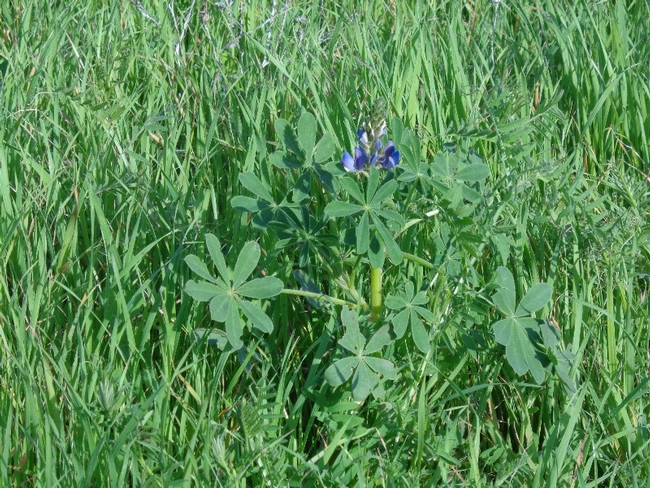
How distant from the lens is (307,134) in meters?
2.08

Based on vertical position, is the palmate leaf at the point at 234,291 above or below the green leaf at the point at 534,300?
above

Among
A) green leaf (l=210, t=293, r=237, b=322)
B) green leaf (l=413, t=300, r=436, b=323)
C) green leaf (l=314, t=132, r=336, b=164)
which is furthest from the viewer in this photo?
green leaf (l=314, t=132, r=336, b=164)

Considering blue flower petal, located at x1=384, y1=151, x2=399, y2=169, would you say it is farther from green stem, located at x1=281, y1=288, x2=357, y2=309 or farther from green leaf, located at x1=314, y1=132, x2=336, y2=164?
green stem, located at x1=281, y1=288, x2=357, y2=309

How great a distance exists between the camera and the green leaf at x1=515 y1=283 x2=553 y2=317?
199cm

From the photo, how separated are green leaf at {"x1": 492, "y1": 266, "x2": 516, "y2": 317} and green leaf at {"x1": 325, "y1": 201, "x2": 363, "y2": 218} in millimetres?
386

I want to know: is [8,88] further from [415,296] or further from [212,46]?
[415,296]

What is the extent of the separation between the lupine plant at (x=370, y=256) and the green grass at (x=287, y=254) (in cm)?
7

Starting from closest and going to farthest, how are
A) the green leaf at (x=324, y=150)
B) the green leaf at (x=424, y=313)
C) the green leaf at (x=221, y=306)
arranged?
the green leaf at (x=221, y=306) < the green leaf at (x=424, y=313) < the green leaf at (x=324, y=150)

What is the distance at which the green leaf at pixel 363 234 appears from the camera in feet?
6.14

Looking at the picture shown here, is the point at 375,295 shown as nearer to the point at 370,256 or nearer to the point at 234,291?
the point at 370,256

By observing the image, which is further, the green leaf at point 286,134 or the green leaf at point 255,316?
the green leaf at point 286,134

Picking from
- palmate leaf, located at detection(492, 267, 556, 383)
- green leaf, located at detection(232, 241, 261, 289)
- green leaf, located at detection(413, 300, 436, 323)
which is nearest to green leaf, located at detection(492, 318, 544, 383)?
palmate leaf, located at detection(492, 267, 556, 383)

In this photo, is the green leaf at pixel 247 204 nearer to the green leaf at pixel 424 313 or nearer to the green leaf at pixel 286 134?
the green leaf at pixel 286 134

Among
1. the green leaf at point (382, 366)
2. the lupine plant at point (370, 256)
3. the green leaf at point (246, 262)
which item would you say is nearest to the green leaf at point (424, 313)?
the lupine plant at point (370, 256)
